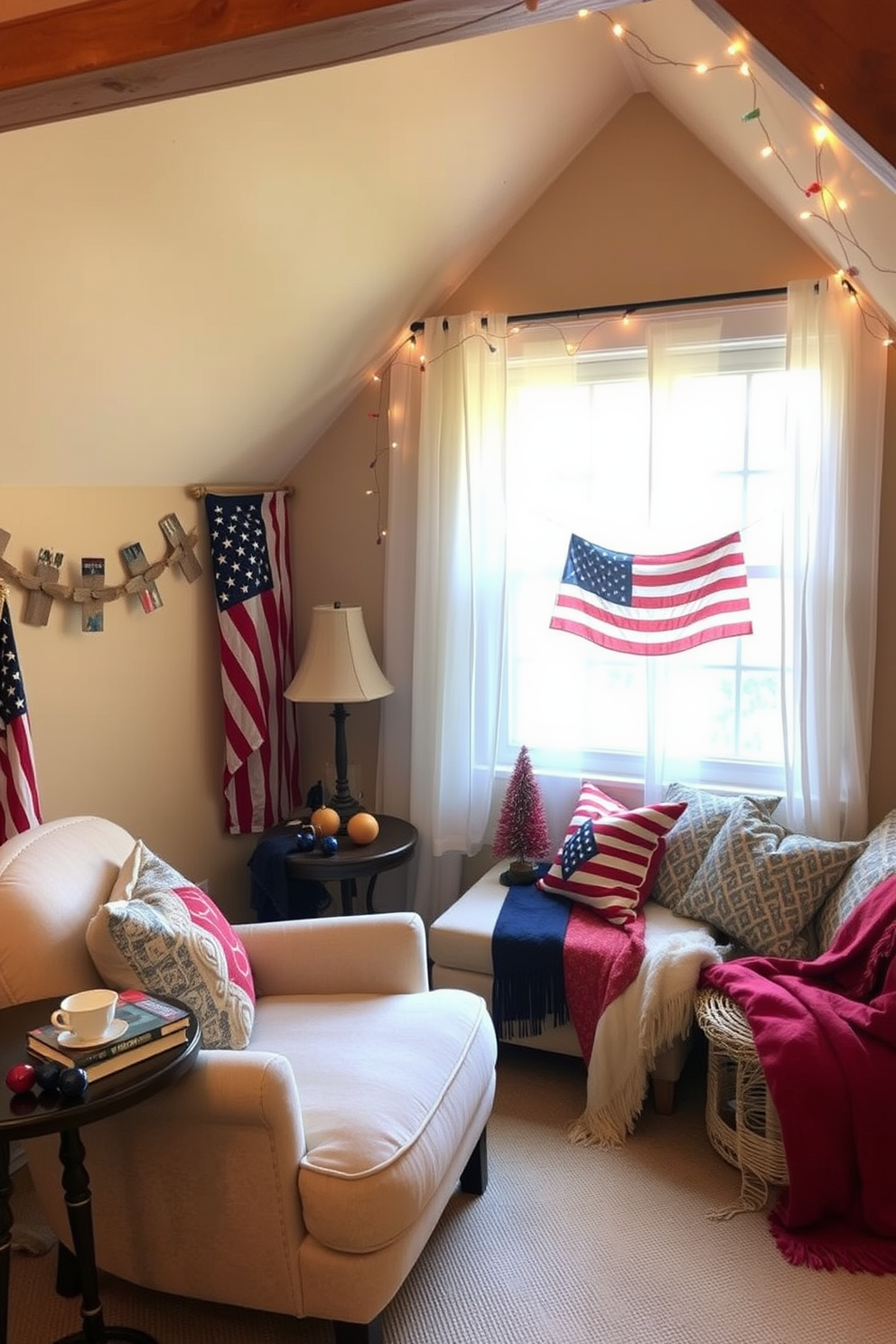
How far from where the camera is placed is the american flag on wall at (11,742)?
238 cm

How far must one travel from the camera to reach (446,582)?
3365mm

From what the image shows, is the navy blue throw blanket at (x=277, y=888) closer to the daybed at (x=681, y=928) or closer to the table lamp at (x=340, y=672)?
the table lamp at (x=340, y=672)

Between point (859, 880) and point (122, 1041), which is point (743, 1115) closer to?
point (859, 880)

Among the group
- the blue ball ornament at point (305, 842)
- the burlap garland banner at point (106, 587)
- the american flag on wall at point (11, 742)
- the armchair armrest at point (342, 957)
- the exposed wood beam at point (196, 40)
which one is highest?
the exposed wood beam at point (196, 40)

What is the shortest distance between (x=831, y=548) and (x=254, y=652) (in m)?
1.85

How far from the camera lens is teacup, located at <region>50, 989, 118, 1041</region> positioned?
1.66 metres

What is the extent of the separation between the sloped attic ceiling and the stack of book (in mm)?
1363

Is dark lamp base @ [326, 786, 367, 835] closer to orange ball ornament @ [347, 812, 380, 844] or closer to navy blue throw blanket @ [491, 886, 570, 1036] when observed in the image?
orange ball ornament @ [347, 812, 380, 844]

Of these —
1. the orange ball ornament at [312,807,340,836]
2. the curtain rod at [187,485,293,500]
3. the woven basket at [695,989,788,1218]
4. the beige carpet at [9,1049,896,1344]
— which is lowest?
the beige carpet at [9,1049,896,1344]

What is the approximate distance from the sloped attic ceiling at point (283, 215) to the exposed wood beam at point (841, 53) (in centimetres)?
89

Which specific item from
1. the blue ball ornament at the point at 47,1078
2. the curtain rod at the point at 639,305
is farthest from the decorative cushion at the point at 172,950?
the curtain rod at the point at 639,305

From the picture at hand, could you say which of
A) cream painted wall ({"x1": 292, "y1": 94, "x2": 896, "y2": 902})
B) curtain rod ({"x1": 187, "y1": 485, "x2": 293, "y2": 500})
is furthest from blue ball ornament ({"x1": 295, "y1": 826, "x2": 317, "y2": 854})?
cream painted wall ({"x1": 292, "y1": 94, "x2": 896, "y2": 902})

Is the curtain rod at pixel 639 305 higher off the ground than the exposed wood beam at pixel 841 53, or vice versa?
the curtain rod at pixel 639 305

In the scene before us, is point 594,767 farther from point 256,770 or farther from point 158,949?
point 158,949
